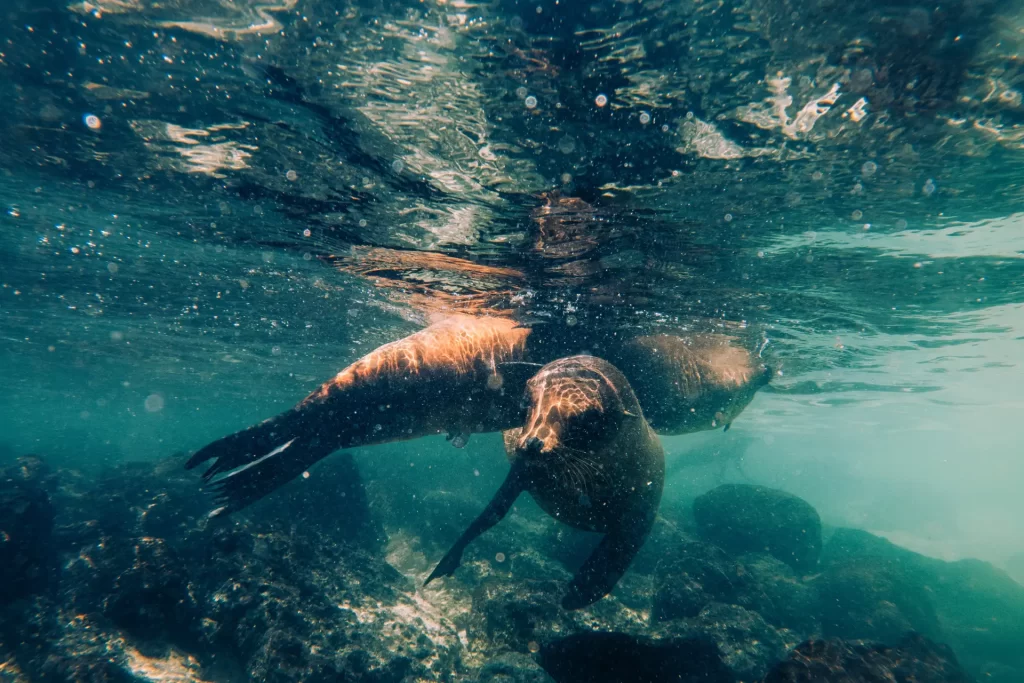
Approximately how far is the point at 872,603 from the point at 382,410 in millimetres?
14956

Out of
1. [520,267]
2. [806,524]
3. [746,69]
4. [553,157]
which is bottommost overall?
[806,524]

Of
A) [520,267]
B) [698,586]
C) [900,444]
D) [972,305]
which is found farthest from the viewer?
[900,444]

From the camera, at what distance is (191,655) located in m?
7.62

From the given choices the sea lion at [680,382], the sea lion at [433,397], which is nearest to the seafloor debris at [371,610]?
the sea lion at [433,397]

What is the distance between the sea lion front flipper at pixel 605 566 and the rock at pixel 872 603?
10051 mm

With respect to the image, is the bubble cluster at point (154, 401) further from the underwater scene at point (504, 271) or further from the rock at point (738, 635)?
the rock at point (738, 635)

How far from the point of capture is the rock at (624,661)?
16.6 ft

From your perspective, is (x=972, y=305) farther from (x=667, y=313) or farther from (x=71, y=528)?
(x=71, y=528)

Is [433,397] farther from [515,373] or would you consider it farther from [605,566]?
[605,566]

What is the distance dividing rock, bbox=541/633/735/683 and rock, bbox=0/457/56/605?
999 cm

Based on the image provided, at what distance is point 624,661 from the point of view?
200 inches

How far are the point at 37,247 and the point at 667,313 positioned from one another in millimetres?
15544

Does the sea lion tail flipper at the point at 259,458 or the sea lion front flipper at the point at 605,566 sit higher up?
Result: the sea lion tail flipper at the point at 259,458

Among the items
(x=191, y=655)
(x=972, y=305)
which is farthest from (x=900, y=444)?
(x=191, y=655)
